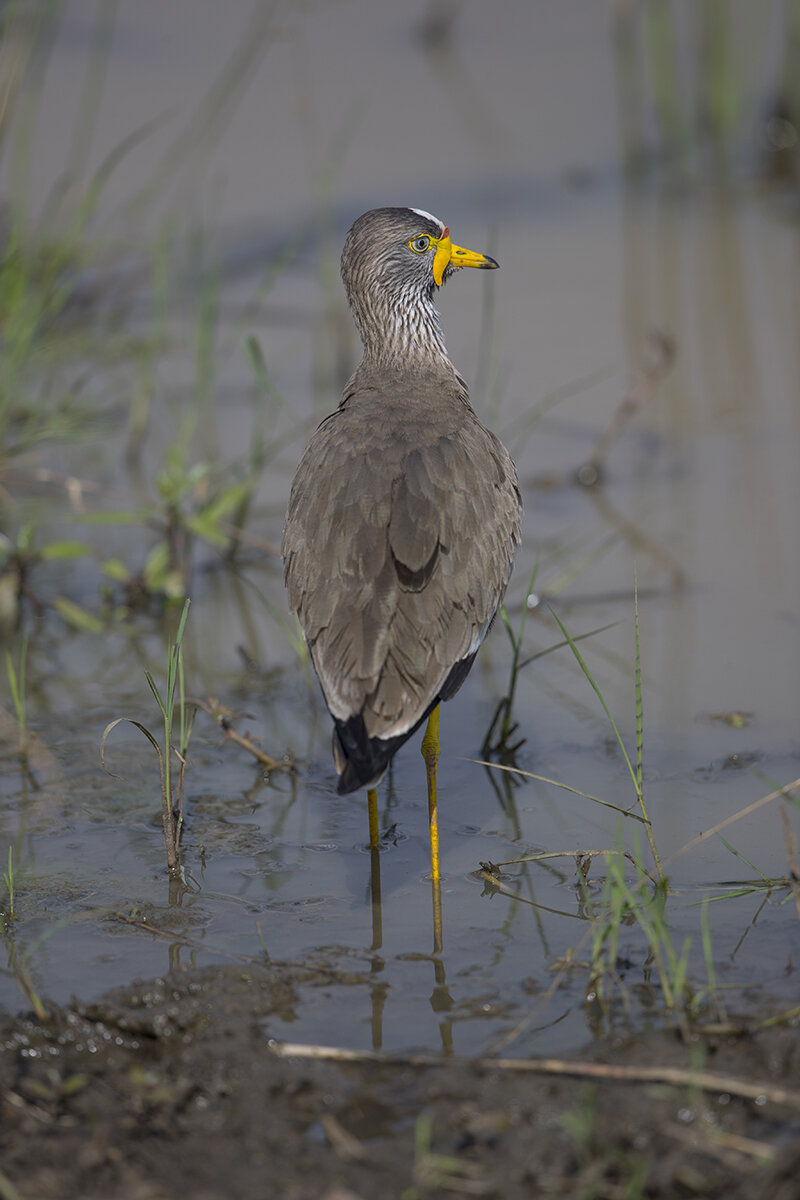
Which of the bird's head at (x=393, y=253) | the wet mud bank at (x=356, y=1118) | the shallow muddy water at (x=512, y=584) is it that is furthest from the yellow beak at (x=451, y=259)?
the wet mud bank at (x=356, y=1118)

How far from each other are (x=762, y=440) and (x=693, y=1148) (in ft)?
14.9

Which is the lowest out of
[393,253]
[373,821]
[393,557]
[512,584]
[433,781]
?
[373,821]

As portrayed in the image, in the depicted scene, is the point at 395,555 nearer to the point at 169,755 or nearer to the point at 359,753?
the point at 359,753

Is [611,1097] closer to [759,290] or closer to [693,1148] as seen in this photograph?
[693,1148]

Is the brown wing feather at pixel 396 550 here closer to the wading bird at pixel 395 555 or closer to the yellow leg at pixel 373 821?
the wading bird at pixel 395 555

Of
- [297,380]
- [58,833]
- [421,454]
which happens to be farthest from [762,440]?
[58,833]

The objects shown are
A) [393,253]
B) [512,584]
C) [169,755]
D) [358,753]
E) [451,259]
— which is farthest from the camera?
[512,584]

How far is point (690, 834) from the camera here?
3.97 meters

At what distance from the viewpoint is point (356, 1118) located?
283 centimetres

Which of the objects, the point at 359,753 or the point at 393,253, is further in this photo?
the point at 393,253

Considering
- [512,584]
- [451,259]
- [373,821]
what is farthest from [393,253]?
[373,821]

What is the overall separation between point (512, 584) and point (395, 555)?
1.82 meters

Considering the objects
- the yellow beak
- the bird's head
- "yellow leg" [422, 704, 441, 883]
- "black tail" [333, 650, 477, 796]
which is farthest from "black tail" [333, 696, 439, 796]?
the yellow beak

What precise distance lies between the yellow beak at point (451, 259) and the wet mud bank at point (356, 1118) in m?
2.81
